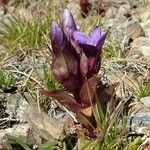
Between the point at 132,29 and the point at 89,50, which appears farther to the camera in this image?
the point at 132,29

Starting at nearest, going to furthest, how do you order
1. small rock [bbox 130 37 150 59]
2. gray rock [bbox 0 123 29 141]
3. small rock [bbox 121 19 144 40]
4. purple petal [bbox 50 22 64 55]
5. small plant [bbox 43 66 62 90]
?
1. purple petal [bbox 50 22 64 55]
2. gray rock [bbox 0 123 29 141]
3. small plant [bbox 43 66 62 90]
4. small rock [bbox 130 37 150 59]
5. small rock [bbox 121 19 144 40]

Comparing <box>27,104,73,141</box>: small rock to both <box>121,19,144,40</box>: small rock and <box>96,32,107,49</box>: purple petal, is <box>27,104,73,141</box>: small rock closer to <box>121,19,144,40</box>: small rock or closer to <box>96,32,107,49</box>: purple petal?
<box>96,32,107,49</box>: purple petal

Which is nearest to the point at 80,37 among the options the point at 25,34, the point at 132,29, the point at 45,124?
the point at 45,124

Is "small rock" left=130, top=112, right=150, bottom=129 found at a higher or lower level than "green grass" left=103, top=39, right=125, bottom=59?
lower

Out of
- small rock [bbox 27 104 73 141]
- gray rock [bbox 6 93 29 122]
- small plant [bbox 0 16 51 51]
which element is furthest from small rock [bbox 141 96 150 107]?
small plant [bbox 0 16 51 51]

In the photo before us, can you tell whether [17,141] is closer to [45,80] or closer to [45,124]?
[45,124]

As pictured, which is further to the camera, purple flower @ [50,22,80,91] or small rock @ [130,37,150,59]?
small rock @ [130,37,150,59]
